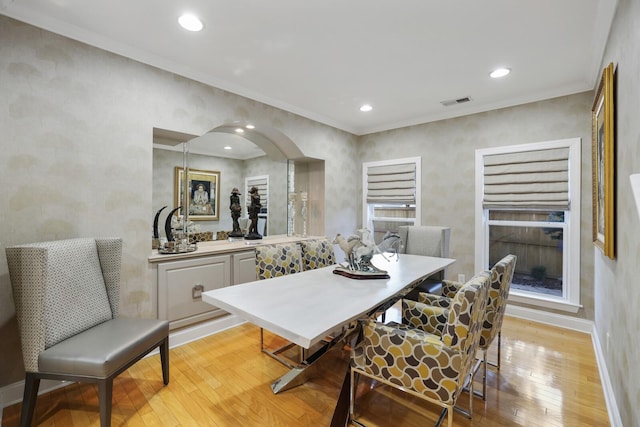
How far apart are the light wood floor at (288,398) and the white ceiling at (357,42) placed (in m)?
2.44

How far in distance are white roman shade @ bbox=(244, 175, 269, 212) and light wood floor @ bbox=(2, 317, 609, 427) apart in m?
2.25

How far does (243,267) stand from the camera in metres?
3.32

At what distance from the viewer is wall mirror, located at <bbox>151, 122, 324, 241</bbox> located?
3.15 m

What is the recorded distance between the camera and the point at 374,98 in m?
3.58

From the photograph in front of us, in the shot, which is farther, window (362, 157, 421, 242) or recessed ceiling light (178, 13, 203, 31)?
window (362, 157, 421, 242)

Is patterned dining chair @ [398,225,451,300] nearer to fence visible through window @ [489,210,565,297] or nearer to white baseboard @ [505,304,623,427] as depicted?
fence visible through window @ [489,210,565,297]

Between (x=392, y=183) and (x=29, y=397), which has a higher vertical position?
(x=392, y=183)

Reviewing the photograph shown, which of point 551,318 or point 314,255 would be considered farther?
point 551,318

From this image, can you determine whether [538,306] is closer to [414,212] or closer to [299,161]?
[414,212]

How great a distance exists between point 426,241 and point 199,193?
9.29ft

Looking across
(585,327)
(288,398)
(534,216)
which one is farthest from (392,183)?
(288,398)

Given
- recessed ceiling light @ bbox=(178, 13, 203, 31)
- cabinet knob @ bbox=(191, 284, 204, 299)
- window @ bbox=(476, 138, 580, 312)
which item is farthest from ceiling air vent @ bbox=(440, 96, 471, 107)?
cabinet knob @ bbox=(191, 284, 204, 299)

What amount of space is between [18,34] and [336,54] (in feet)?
7.42

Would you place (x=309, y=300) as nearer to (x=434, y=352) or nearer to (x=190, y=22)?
(x=434, y=352)
